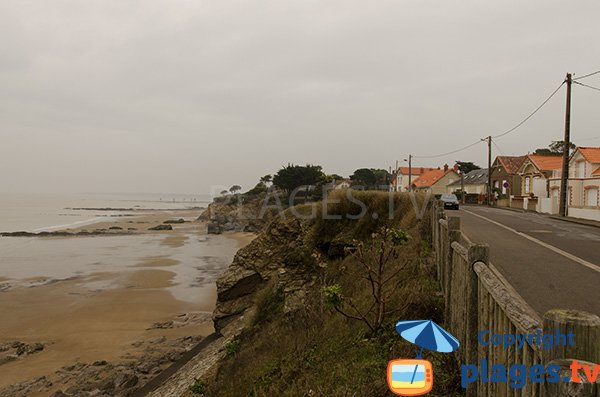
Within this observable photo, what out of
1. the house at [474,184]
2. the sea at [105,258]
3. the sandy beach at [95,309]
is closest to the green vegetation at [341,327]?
the sandy beach at [95,309]

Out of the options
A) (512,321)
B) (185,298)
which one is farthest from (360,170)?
(512,321)

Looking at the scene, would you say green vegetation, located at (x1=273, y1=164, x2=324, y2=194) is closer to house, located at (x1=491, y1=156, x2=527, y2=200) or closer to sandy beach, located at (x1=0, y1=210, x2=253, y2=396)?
house, located at (x1=491, y1=156, x2=527, y2=200)

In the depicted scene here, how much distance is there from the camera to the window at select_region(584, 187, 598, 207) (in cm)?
3206

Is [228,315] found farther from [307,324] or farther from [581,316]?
[581,316]

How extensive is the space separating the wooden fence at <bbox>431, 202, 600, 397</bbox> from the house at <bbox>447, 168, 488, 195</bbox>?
65.4m

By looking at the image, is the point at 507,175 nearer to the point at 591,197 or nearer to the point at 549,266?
the point at 591,197

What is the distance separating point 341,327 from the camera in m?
8.17

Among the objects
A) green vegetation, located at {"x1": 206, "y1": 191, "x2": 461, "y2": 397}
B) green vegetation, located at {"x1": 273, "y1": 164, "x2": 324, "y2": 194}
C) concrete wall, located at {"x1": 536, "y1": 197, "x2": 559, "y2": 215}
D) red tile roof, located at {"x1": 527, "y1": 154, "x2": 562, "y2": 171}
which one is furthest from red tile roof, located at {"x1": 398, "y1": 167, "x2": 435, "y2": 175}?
green vegetation, located at {"x1": 206, "y1": 191, "x2": 461, "y2": 397}

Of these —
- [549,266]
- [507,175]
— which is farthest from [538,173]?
[549,266]

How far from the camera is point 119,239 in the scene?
169 feet

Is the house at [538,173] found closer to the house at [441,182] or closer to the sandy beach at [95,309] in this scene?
the house at [441,182]

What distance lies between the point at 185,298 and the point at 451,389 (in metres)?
20.4

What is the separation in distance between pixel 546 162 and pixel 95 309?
1881 inches

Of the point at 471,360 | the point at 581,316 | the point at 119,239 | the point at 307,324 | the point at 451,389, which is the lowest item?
the point at 119,239
